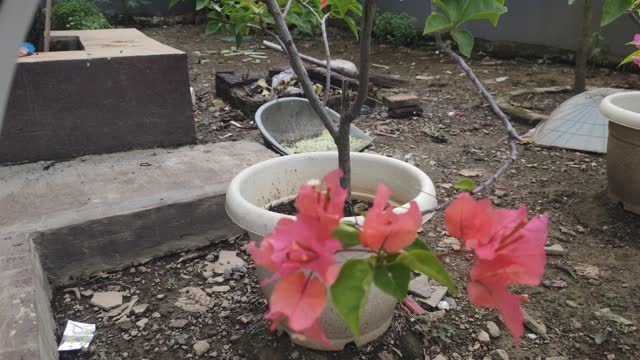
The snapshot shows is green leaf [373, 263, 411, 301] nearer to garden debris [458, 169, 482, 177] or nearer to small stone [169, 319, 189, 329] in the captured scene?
small stone [169, 319, 189, 329]

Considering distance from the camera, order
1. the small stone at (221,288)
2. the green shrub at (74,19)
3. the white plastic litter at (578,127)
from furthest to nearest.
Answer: the green shrub at (74,19) < the white plastic litter at (578,127) < the small stone at (221,288)

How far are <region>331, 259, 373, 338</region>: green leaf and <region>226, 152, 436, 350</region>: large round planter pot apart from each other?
64 cm

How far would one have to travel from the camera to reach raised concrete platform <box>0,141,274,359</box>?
5.43ft

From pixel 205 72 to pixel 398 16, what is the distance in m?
3.07

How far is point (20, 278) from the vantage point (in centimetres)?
152

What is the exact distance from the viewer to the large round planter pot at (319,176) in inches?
50.1

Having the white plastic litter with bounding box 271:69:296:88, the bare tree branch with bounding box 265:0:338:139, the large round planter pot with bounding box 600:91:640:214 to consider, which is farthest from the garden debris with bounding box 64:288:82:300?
the white plastic litter with bounding box 271:69:296:88

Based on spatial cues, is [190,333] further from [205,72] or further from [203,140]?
[205,72]

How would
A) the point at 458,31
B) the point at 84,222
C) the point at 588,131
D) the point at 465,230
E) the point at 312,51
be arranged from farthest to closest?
the point at 312,51 < the point at 588,131 < the point at 84,222 < the point at 458,31 < the point at 465,230

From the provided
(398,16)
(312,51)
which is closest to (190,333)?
(312,51)

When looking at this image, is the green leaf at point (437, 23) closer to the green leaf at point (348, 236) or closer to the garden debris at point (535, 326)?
the green leaf at point (348, 236)

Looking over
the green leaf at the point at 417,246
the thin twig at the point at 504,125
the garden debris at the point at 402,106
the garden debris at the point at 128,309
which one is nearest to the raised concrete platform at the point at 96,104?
the garden debris at the point at 128,309

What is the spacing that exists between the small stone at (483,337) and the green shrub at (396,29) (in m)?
5.77

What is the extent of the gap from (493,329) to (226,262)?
3.38ft
